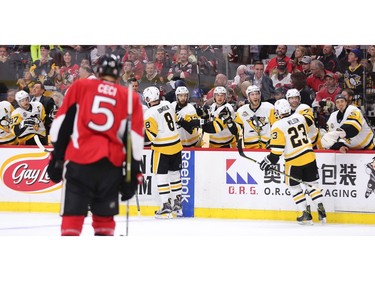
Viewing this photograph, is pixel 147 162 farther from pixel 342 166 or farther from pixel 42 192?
pixel 342 166

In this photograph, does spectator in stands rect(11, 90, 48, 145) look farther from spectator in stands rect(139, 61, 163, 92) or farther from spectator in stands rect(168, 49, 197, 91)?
spectator in stands rect(168, 49, 197, 91)

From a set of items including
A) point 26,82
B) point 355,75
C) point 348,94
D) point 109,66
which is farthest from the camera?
point 26,82

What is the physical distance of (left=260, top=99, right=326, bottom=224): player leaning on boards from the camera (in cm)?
873

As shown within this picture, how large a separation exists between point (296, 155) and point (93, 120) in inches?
162

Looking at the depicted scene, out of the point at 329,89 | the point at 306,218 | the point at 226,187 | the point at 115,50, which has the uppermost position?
the point at 115,50

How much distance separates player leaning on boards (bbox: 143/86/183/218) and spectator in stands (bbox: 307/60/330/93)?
69.6 inches

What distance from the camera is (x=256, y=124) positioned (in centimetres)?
974

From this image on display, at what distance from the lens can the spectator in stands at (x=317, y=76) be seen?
9.84 m

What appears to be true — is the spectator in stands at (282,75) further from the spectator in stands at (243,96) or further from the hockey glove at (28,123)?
the hockey glove at (28,123)

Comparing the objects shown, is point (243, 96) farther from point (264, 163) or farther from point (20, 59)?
point (20, 59)

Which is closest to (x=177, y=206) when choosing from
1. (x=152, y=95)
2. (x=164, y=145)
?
(x=164, y=145)

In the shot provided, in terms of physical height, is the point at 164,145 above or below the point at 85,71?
below

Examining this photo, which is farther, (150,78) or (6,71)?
(6,71)

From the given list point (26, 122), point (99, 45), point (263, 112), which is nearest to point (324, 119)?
point (263, 112)
